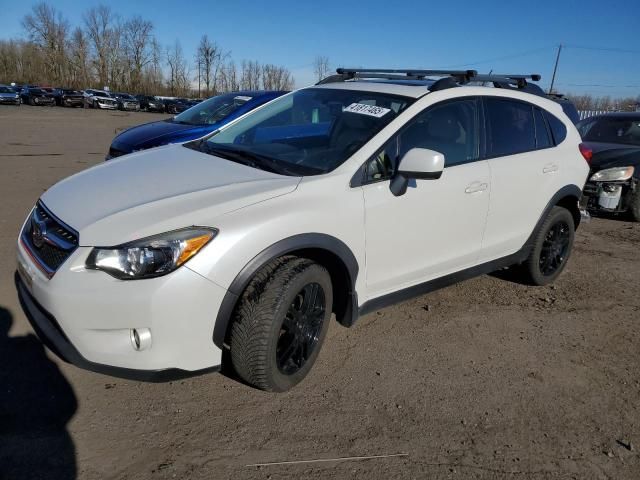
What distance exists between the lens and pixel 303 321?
301 cm

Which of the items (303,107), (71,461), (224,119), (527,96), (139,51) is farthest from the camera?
(139,51)

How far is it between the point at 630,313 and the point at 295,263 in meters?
3.27

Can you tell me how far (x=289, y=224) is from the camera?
108 inches

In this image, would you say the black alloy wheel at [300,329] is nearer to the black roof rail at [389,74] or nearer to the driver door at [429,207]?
the driver door at [429,207]

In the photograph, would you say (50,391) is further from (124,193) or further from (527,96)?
(527,96)

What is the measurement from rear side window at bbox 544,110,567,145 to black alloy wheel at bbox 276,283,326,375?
2836 millimetres

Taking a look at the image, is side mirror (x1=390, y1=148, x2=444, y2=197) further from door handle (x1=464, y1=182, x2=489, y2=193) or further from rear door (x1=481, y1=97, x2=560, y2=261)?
rear door (x1=481, y1=97, x2=560, y2=261)

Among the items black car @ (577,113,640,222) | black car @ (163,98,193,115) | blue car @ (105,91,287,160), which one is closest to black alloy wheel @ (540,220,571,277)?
black car @ (577,113,640,222)

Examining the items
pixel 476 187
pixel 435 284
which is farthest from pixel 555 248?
pixel 435 284

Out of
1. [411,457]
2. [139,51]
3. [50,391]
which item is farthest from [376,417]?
[139,51]

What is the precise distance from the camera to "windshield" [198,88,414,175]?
327 cm

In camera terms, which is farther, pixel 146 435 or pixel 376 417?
pixel 376 417

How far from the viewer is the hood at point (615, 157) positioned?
24.9ft

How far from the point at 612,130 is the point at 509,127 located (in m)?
5.95
